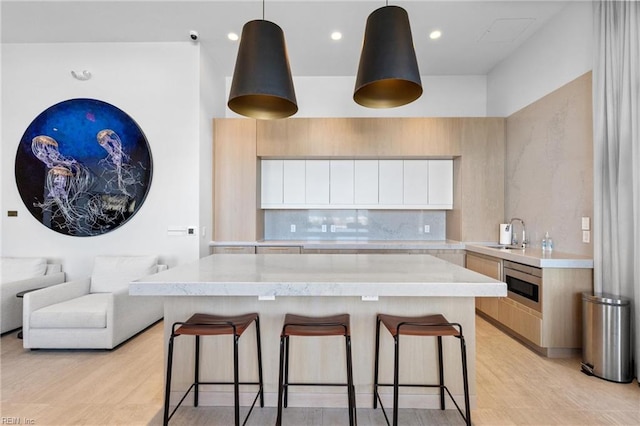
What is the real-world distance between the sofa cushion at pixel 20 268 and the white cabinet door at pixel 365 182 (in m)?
3.90

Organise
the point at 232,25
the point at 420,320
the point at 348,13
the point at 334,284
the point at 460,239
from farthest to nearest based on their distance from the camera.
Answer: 1. the point at 460,239
2. the point at 232,25
3. the point at 348,13
4. the point at 420,320
5. the point at 334,284

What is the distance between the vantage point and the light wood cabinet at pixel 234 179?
4.31m

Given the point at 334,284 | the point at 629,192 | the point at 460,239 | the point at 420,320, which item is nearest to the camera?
the point at 334,284

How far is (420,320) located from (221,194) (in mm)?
3217

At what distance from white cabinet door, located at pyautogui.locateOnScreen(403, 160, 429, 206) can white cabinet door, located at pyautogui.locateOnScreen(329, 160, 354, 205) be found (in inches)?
29.8

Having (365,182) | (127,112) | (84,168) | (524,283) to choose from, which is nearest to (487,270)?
(524,283)

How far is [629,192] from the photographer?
2461mm

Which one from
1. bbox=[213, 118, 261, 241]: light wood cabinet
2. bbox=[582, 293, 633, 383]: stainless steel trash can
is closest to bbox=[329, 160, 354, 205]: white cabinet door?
bbox=[213, 118, 261, 241]: light wood cabinet

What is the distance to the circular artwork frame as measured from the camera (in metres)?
3.92

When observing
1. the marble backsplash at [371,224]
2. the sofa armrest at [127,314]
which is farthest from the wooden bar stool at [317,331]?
the marble backsplash at [371,224]

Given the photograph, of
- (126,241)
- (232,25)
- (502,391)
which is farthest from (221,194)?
(502,391)

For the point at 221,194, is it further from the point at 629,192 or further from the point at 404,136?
the point at 629,192

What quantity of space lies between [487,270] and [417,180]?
4.96 feet

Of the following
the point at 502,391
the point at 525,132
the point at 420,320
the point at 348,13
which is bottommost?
the point at 502,391
